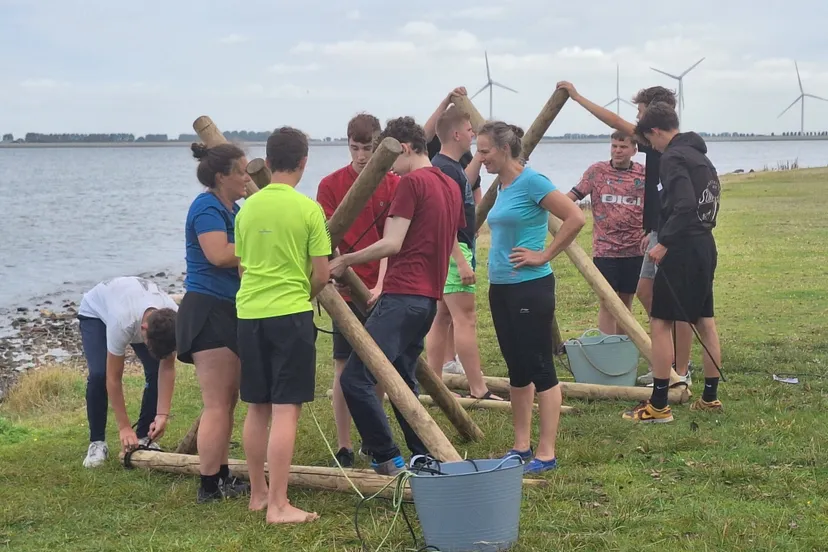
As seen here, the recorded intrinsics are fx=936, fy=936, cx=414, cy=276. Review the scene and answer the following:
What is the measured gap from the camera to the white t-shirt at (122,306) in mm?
6133

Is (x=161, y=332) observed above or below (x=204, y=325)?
below

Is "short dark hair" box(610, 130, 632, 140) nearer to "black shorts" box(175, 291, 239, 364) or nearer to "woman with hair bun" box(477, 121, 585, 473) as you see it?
"woman with hair bun" box(477, 121, 585, 473)

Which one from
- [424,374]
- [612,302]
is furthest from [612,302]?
[424,374]

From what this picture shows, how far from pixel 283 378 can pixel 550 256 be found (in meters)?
1.82

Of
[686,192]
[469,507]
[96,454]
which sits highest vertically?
[686,192]

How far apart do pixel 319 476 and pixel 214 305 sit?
118 cm

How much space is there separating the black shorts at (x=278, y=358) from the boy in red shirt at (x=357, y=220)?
3.72 feet

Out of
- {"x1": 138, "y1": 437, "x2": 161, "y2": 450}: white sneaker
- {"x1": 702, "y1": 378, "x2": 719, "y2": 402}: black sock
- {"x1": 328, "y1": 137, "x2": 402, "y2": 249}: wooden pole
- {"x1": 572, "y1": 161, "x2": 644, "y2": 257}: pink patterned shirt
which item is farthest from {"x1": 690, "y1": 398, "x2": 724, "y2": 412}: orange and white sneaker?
{"x1": 138, "y1": 437, "x2": 161, "y2": 450}: white sneaker

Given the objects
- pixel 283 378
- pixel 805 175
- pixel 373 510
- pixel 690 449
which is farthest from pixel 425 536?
pixel 805 175

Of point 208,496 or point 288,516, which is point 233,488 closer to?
point 208,496

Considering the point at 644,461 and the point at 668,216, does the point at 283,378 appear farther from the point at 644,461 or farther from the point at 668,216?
the point at 668,216

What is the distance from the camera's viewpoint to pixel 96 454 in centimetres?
650

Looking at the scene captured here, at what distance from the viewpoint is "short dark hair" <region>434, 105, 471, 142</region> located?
6.61 m

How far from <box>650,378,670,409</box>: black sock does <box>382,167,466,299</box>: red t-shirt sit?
6.93 ft
